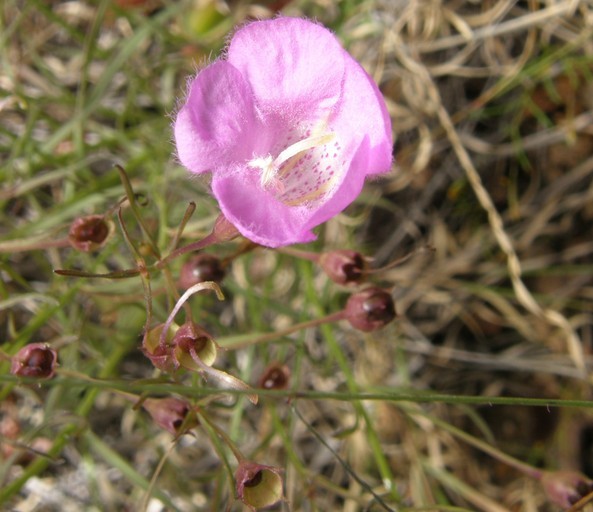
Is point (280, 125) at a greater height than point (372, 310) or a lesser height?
greater

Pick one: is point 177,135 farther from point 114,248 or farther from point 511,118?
point 511,118

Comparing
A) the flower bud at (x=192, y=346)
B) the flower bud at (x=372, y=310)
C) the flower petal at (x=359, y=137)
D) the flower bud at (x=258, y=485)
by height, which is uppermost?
the flower petal at (x=359, y=137)

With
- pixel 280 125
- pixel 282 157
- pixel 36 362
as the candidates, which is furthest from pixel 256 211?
pixel 36 362

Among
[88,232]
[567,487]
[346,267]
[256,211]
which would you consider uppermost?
[256,211]

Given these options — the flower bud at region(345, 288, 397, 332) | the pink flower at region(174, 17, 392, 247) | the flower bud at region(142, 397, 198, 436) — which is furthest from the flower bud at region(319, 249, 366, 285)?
the flower bud at region(142, 397, 198, 436)

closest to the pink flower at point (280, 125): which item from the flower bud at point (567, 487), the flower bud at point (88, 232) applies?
the flower bud at point (88, 232)

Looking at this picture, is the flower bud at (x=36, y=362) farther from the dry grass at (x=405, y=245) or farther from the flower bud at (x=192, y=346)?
the dry grass at (x=405, y=245)

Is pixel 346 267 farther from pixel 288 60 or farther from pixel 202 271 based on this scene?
pixel 288 60

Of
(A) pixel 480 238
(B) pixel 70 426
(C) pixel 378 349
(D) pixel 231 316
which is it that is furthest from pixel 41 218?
(A) pixel 480 238
